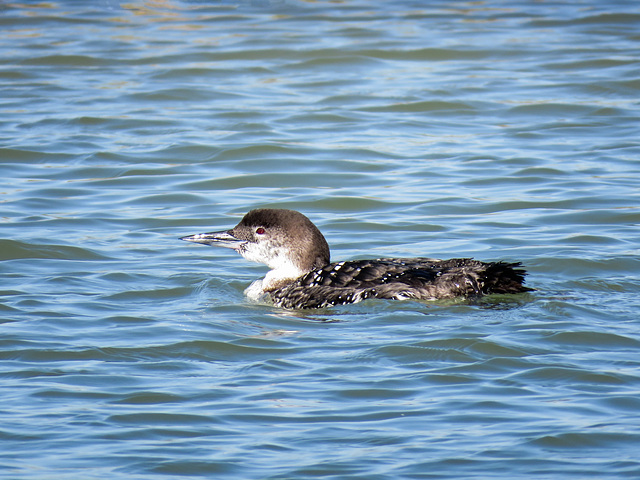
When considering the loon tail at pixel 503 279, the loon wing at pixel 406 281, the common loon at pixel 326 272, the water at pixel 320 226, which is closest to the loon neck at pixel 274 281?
the common loon at pixel 326 272

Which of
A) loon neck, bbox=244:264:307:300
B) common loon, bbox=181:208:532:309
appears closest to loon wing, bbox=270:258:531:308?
common loon, bbox=181:208:532:309

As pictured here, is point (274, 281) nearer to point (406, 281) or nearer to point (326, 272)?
point (326, 272)

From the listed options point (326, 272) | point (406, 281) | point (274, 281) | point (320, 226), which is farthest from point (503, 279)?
point (320, 226)

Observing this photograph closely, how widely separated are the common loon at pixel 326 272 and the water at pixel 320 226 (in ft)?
0.35

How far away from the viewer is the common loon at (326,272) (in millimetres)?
6570

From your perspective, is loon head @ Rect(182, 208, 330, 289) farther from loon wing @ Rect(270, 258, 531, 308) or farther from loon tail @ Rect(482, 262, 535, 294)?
loon tail @ Rect(482, 262, 535, 294)

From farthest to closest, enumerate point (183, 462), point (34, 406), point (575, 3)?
point (575, 3) < point (34, 406) < point (183, 462)

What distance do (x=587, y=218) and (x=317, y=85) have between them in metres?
5.35

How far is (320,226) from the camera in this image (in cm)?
902

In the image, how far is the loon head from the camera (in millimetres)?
7328

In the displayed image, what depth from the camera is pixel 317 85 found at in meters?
13.6

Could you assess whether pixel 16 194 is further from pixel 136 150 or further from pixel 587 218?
pixel 587 218

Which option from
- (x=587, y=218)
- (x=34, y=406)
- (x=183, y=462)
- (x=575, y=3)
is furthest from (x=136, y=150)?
(x=575, y=3)

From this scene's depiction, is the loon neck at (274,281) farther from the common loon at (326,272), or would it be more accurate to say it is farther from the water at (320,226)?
the water at (320,226)
